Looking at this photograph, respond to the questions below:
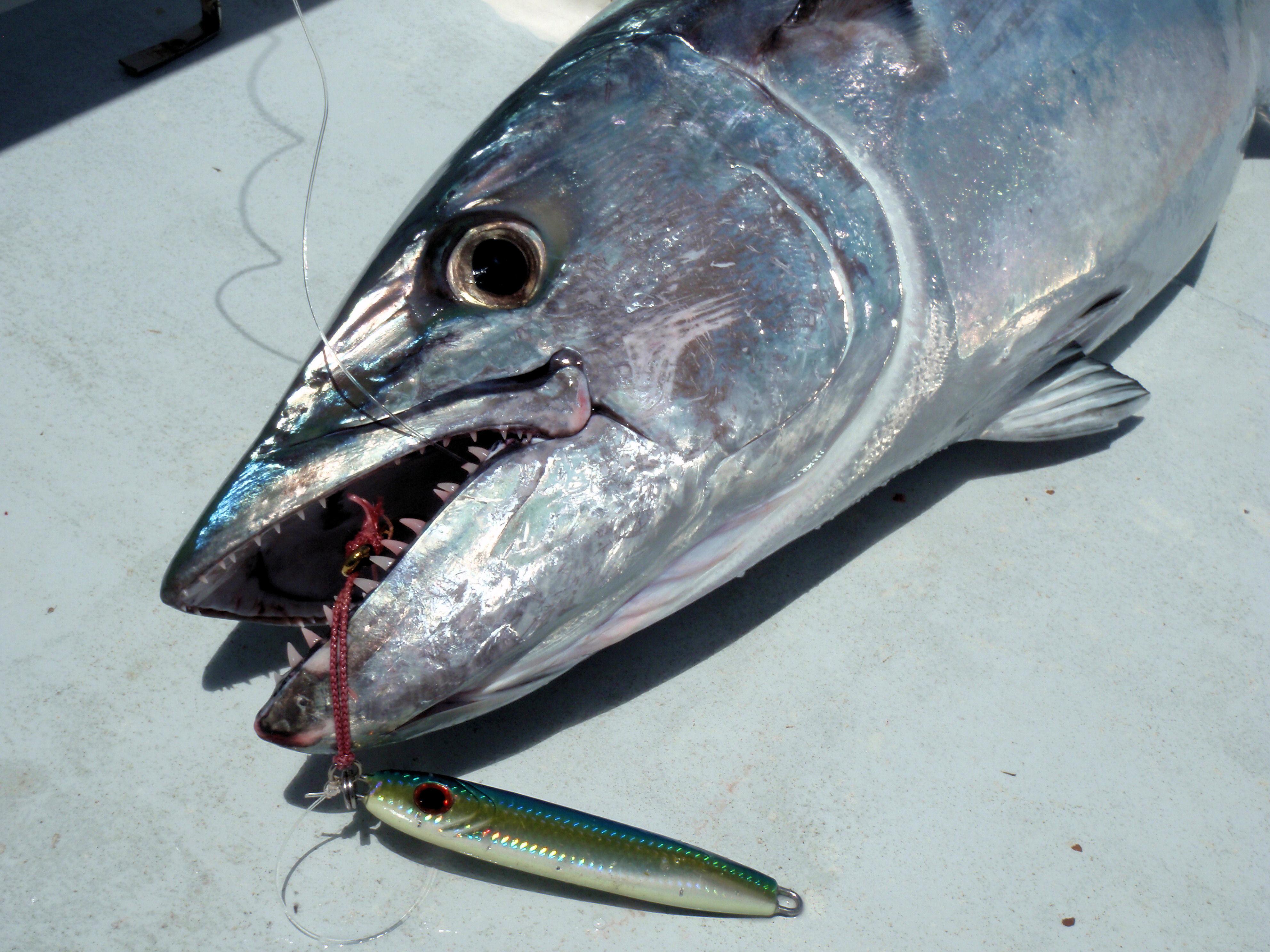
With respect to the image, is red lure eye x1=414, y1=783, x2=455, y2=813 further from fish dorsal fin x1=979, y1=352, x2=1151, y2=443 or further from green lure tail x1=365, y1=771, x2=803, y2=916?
fish dorsal fin x1=979, y1=352, x2=1151, y2=443

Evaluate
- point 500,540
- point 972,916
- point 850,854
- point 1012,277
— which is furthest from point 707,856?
point 1012,277

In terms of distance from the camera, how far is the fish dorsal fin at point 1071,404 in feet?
6.55

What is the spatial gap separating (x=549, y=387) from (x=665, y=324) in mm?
209

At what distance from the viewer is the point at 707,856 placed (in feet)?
4.78

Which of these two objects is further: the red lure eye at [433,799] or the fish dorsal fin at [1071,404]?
the fish dorsal fin at [1071,404]

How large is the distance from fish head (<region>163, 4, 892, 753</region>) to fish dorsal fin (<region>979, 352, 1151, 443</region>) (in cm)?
60

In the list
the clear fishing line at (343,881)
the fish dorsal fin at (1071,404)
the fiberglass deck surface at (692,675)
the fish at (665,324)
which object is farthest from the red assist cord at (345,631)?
the fish dorsal fin at (1071,404)

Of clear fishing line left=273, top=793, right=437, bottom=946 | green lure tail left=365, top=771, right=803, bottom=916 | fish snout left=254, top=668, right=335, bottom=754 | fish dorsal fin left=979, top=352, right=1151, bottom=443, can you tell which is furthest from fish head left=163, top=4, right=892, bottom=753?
fish dorsal fin left=979, top=352, right=1151, bottom=443

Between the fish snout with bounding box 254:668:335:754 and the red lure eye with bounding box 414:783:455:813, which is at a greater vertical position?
the fish snout with bounding box 254:668:335:754

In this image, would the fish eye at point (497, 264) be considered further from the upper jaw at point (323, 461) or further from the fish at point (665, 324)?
the upper jaw at point (323, 461)

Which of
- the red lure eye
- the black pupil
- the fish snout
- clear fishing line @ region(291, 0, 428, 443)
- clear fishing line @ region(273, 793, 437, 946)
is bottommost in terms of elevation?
clear fishing line @ region(273, 793, 437, 946)

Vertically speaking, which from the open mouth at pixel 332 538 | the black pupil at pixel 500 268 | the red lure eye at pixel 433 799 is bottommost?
the red lure eye at pixel 433 799

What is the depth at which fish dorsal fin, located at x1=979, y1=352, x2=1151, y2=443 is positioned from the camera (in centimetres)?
200

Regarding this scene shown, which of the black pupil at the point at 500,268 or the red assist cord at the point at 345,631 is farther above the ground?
the black pupil at the point at 500,268
